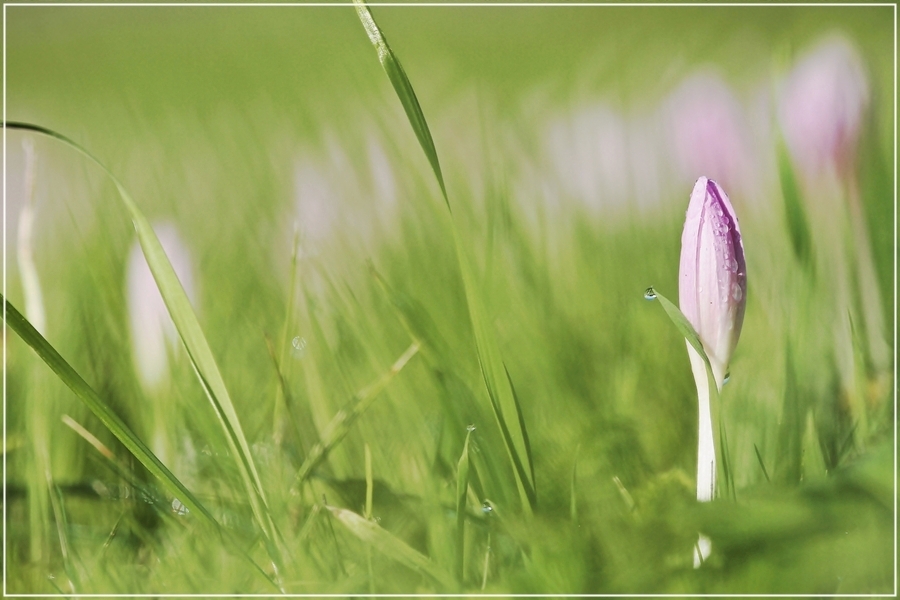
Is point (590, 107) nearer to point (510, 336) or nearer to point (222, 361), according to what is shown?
point (510, 336)

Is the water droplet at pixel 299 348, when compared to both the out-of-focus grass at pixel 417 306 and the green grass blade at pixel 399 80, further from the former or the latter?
the green grass blade at pixel 399 80

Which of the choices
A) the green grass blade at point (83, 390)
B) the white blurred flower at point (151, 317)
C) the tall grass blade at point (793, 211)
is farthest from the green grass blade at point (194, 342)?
the tall grass blade at point (793, 211)

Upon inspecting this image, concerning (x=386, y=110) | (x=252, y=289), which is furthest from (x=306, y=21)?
(x=252, y=289)

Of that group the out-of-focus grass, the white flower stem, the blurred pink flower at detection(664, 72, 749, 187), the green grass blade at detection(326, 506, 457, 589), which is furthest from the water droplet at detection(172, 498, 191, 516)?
the blurred pink flower at detection(664, 72, 749, 187)

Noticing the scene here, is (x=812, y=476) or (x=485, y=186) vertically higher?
(x=485, y=186)

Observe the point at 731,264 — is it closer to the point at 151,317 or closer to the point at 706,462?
the point at 706,462

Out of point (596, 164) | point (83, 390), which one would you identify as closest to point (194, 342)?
point (83, 390)
